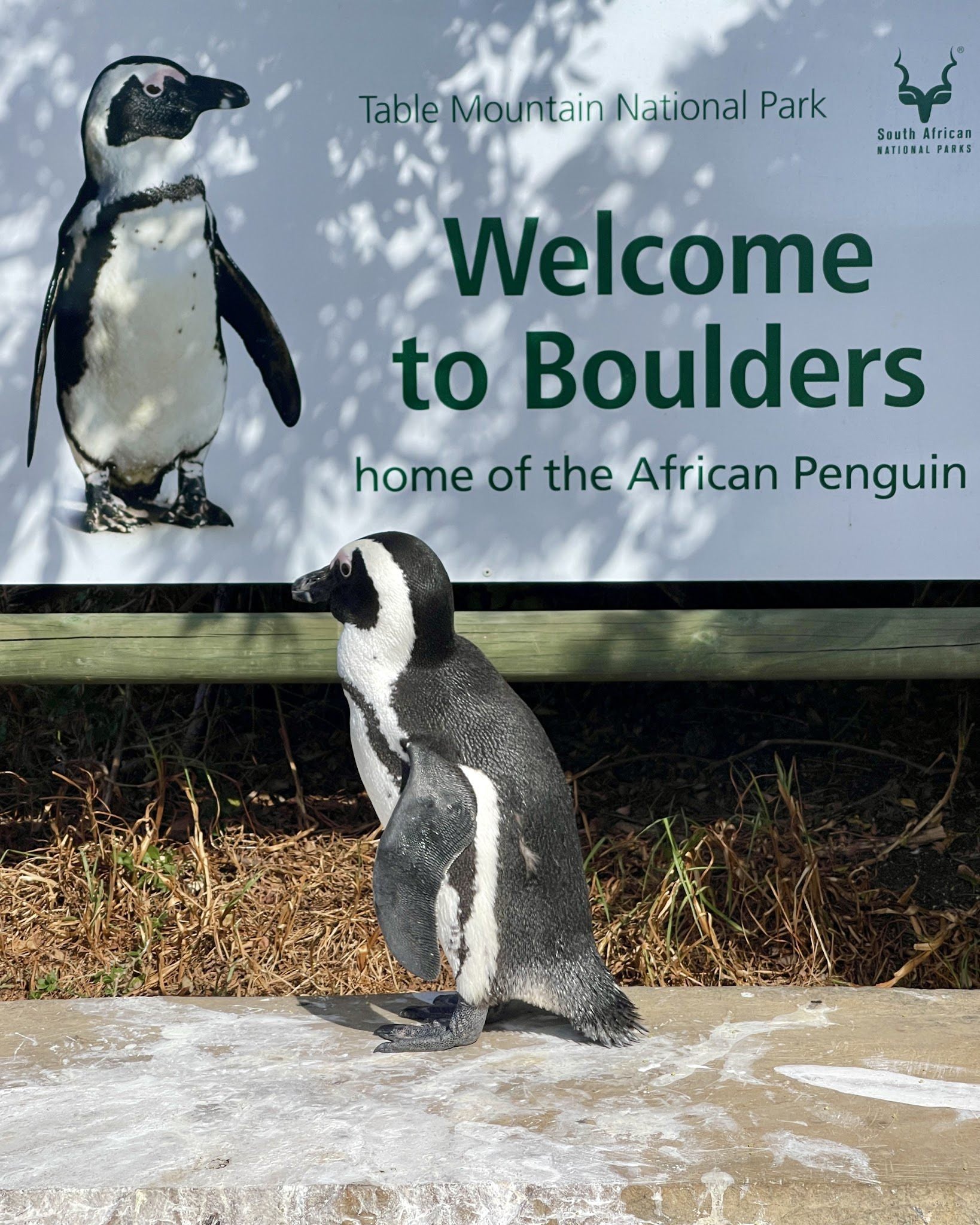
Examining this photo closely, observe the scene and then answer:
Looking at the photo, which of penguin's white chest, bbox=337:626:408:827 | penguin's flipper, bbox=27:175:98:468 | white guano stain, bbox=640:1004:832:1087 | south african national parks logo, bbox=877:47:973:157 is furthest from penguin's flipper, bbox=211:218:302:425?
white guano stain, bbox=640:1004:832:1087

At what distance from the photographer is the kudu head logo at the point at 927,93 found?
2.49 m

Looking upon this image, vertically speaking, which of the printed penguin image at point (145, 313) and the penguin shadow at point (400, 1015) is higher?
the printed penguin image at point (145, 313)

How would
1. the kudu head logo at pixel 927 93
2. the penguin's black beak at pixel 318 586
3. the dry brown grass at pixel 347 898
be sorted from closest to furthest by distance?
the penguin's black beak at pixel 318 586 < the kudu head logo at pixel 927 93 < the dry brown grass at pixel 347 898

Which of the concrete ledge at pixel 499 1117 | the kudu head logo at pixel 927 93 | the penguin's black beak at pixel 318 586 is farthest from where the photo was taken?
the kudu head logo at pixel 927 93

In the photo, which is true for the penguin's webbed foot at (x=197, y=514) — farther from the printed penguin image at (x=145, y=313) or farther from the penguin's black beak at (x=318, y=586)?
the penguin's black beak at (x=318, y=586)

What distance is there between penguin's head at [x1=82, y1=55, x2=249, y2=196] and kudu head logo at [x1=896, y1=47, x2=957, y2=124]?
135 centimetres

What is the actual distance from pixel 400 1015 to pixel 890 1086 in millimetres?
769

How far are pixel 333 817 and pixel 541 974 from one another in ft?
4.96

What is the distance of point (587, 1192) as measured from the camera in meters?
1.35

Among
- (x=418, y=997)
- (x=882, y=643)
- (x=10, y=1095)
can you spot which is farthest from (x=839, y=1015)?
(x=10, y=1095)

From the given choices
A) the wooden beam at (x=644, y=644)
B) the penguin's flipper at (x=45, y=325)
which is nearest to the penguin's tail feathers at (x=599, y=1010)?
the wooden beam at (x=644, y=644)

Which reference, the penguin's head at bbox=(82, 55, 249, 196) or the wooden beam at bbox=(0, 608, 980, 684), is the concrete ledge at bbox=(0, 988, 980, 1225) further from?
the penguin's head at bbox=(82, 55, 249, 196)

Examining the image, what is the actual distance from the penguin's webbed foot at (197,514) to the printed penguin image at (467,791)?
0.84m

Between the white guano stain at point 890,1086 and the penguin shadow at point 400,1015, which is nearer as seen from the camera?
the white guano stain at point 890,1086
